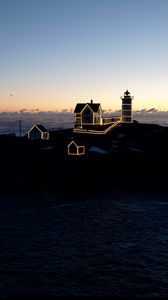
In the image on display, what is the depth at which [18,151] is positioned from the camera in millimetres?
80438

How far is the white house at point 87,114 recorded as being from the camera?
10106 cm

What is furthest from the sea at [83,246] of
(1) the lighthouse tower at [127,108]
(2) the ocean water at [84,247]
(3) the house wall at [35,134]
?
(1) the lighthouse tower at [127,108]

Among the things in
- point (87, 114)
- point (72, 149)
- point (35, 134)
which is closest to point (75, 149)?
point (72, 149)

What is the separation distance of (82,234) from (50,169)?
2987 cm

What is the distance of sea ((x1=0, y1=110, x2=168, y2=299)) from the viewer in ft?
90.4

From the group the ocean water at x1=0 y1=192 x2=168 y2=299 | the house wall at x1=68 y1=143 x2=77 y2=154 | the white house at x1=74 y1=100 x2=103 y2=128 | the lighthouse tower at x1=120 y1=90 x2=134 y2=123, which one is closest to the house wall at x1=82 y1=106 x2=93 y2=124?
the white house at x1=74 y1=100 x2=103 y2=128

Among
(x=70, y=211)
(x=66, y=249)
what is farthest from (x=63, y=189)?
(x=66, y=249)

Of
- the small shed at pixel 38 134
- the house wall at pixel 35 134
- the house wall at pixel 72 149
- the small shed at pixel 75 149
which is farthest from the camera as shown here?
the house wall at pixel 35 134

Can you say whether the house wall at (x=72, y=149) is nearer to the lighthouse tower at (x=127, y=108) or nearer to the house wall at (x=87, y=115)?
the house wall at (x=87, y=115)

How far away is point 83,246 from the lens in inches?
Answer: 1409

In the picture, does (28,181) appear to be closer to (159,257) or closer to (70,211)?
(70,211)

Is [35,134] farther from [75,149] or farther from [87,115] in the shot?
[75,149]

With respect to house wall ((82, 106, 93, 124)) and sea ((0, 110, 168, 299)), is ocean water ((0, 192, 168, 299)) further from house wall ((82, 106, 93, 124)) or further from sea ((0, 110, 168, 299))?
house wall ((82, 106, 93, 124))

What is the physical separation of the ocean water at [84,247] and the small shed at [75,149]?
69.7 feet
